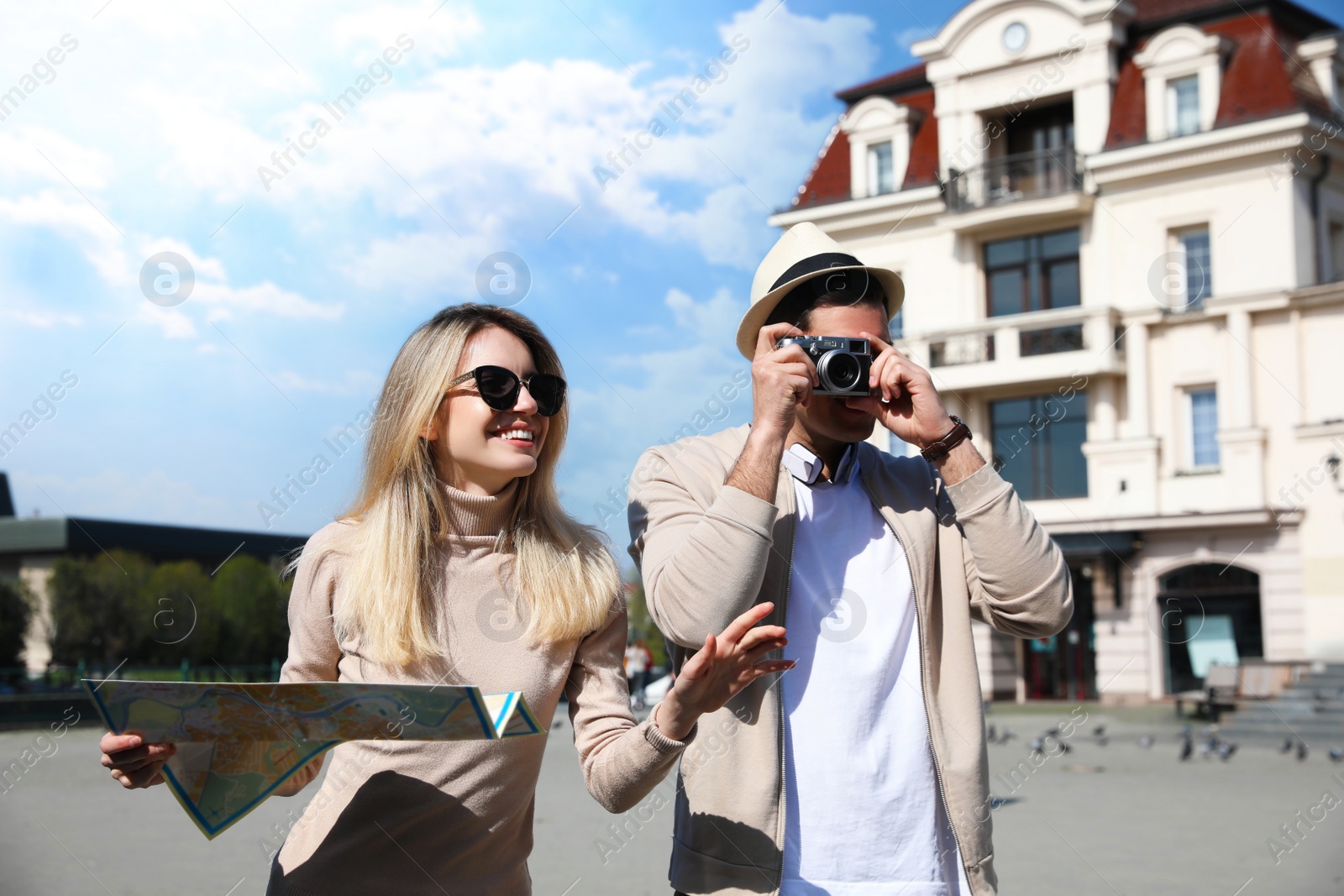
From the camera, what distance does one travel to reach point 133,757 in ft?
7.86

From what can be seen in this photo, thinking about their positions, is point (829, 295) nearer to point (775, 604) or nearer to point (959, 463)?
point (959, 463)

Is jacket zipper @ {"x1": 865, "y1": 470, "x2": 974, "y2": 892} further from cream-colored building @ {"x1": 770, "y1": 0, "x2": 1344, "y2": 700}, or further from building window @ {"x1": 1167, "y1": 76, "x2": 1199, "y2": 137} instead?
building window @ {"x1": 1167, "y1": 76, "x2": 1199, "y2": 137}

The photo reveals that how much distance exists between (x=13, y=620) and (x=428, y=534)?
31880 mm

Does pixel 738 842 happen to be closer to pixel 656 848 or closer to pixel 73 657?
pixel 656 848

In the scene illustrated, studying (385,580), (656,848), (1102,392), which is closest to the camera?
(385,580)

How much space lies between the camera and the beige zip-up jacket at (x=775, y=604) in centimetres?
233

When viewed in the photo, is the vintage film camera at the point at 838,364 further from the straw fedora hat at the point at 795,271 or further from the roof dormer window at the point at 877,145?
the roof dormer window at the point at 877,145

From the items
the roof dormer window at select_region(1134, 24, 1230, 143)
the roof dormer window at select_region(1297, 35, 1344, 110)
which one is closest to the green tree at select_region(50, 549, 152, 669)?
the roof dormer window at select_region(1134, 24, 1230, 143)

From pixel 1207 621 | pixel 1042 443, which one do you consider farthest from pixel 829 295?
pixel 1042 443

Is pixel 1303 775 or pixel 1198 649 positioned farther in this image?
pixel 1198 649

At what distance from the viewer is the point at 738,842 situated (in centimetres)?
236

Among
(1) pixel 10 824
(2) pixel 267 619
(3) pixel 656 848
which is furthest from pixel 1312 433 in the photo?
(2) pixel 267 619

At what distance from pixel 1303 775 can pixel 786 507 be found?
46.0 feet

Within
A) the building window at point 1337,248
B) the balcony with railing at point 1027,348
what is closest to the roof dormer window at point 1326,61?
the building window at point 1337,248
